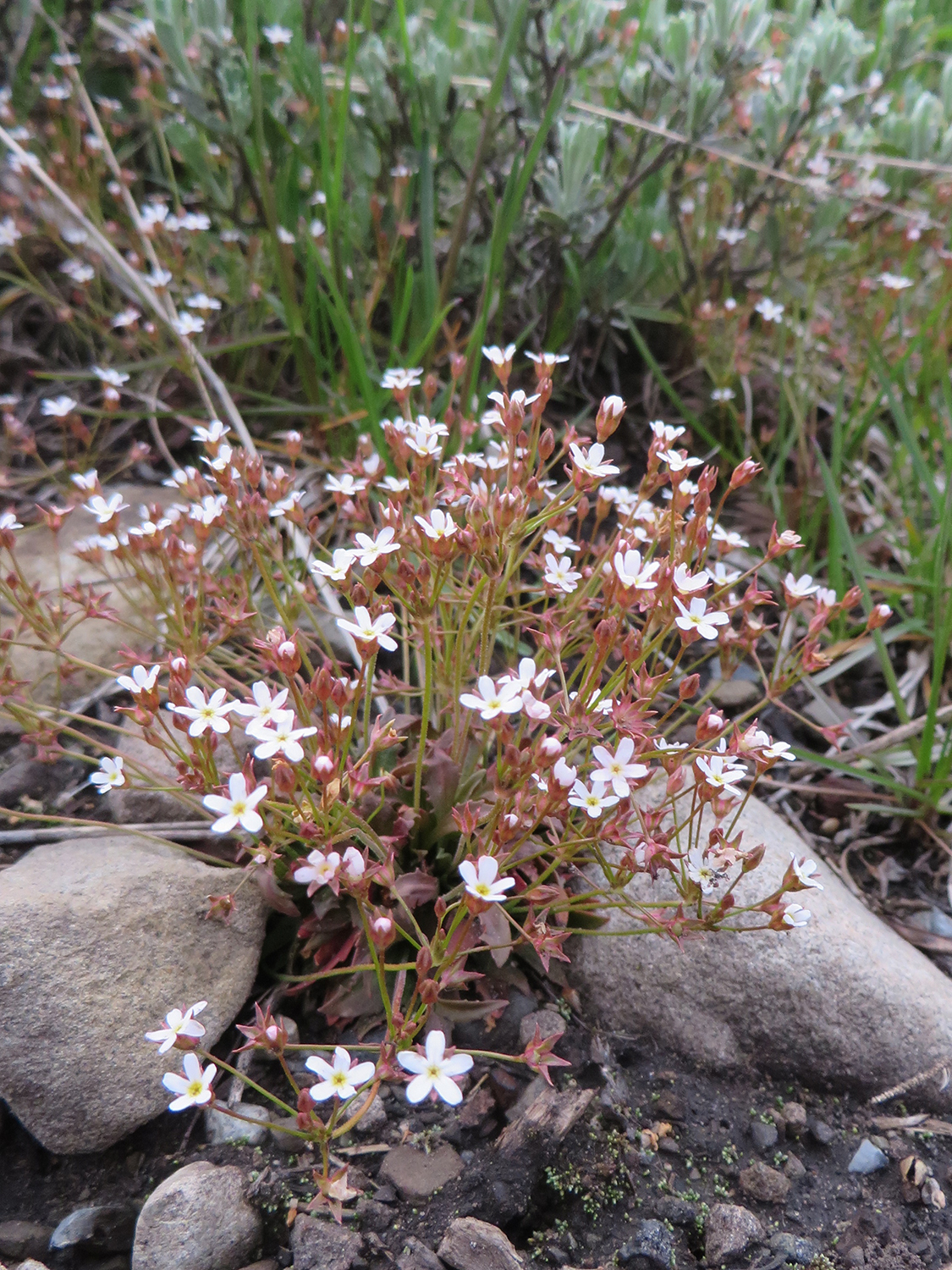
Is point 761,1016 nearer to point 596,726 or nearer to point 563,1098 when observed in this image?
point 563,1098

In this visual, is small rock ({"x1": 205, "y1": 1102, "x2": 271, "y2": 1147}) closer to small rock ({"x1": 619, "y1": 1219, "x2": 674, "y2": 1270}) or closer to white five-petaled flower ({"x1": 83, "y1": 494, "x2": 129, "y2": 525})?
small rock ({"x1": 619, "y1": 1219, "x2": 674, "y2": 1270})

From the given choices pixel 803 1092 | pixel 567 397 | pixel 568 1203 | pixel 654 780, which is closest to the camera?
pixel 568 1203

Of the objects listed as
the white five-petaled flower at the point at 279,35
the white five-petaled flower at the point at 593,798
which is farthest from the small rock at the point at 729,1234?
the white five-petaled flower at the point at 279,35

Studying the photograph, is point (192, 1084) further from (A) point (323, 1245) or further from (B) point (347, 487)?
(B) point (347, 487)

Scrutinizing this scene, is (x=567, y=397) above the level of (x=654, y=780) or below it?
above

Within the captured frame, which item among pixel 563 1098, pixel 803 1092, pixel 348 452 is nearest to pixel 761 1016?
pixel 803 1092

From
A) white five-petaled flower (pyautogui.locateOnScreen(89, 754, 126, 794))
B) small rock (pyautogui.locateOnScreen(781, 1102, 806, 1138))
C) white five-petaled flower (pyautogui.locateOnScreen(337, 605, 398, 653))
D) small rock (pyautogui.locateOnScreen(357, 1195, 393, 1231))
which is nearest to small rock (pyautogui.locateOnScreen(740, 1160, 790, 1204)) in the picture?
small rock (pyautogui.locateOnScreen(781, 1102, 806, 1138))

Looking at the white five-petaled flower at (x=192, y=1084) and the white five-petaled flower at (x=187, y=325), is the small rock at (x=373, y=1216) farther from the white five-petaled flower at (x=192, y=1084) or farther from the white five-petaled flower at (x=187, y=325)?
the white five-petaled flower at (x=187, y=325)
